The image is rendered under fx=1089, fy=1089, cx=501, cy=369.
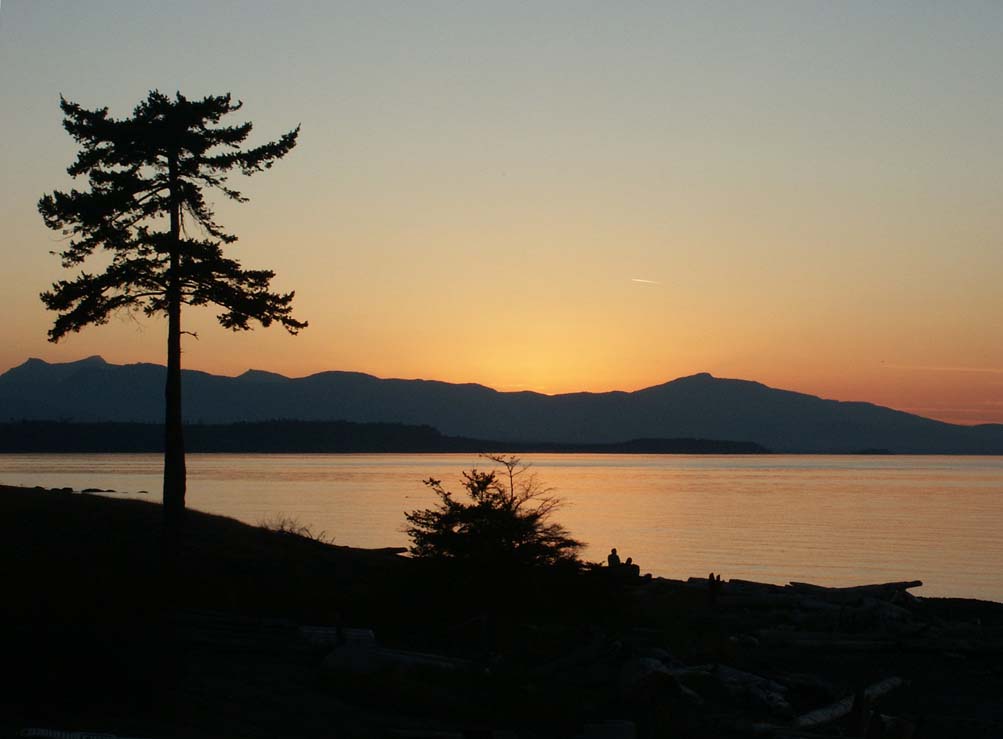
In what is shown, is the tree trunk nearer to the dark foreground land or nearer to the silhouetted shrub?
the dark foreground land

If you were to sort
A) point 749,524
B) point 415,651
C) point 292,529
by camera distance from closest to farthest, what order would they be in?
1. point 415,651
2. point 292,529
3. point 749,524

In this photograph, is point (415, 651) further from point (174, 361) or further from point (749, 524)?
point (749, 524)

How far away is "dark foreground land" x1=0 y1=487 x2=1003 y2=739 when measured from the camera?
12.2 meters

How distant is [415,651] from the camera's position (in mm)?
18344

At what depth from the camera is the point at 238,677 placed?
14164mm

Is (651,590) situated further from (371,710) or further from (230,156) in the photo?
(371,710)

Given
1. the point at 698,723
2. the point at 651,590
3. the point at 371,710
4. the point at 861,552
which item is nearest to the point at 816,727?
the point at 698,723

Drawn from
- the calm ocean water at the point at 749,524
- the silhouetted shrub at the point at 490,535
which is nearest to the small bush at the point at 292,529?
the calm ocean water at the point at 749,524

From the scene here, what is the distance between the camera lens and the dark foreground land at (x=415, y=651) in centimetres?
1225

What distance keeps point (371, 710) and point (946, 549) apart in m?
50.7

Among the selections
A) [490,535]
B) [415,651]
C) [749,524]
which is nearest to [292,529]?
[490,535]

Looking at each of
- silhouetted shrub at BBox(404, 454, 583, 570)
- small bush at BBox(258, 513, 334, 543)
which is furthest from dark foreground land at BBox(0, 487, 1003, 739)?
small bush at BBox(258, 513, 334, 543)

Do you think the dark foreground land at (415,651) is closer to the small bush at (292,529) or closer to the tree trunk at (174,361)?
the tree trunk at (174,361)

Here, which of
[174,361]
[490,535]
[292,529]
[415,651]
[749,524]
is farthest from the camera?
[749,524]
